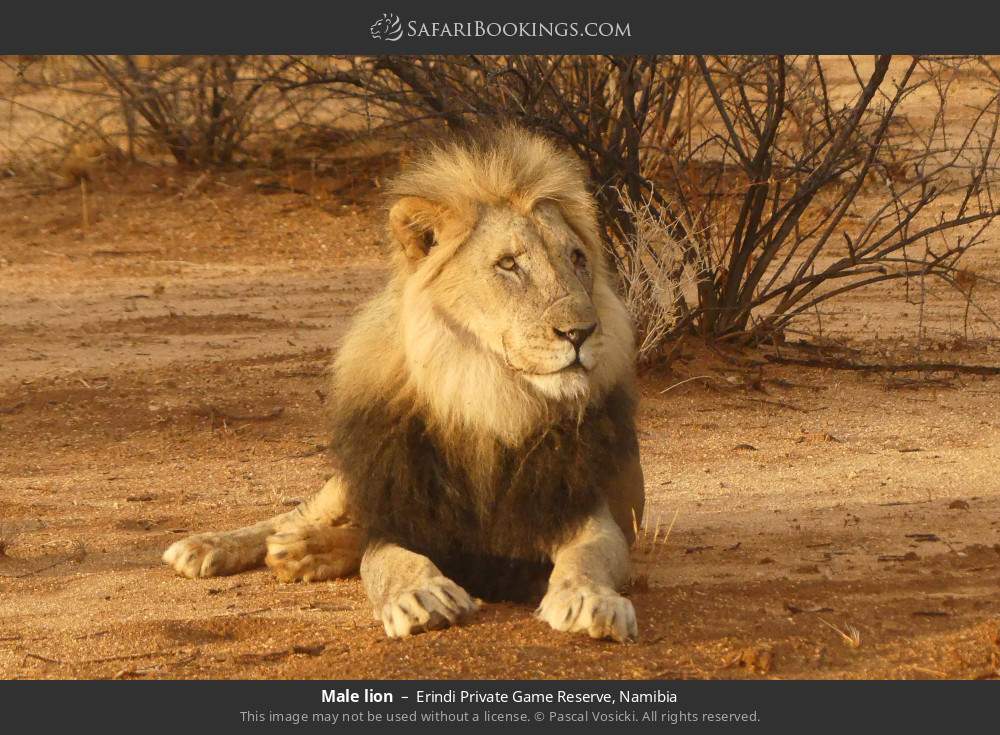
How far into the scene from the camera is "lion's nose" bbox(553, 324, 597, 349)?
4.33m

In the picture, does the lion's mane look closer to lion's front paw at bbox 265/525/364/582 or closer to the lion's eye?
the lion's eye

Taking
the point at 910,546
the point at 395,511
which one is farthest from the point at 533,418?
the point at 910,546

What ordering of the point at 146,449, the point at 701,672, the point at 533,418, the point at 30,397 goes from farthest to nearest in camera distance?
the point at 30,397
the point at 146,449
the point at 533,418
the point at 701,672

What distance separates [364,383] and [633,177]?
160 inches

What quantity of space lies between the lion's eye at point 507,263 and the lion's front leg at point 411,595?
0.91 meters

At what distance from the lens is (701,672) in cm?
404

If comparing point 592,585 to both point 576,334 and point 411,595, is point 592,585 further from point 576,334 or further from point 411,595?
point 576,334

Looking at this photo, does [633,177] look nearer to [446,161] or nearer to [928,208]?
[446,161]

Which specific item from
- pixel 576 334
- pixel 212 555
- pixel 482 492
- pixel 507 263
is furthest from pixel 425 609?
pixel 212 555

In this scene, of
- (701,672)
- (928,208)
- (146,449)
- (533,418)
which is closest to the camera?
(701,672)

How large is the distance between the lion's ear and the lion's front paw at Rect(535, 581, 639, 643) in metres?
1.18

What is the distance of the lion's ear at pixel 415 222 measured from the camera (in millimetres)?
4668

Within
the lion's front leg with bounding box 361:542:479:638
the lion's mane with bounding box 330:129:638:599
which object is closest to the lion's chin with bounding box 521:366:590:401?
the lion's mane with bounding box 330:129:638:599

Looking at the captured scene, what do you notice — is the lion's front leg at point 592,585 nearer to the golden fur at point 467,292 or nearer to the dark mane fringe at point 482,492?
the dark mane fringe at point 482,492
